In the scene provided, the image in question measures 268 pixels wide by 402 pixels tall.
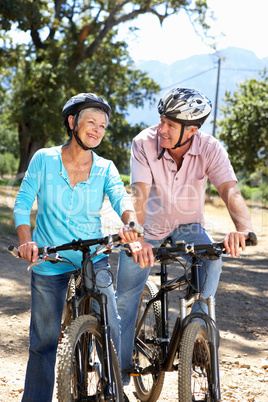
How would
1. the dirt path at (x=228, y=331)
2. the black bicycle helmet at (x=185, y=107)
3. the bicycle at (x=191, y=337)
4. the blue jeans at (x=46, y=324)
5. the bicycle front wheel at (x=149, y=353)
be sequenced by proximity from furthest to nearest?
the dirt path at (x=228, y=331)
the bicycle front wheel at (x=149, y=353)
the black bicycle helmet at (x=185, y=107)
the blue jeans at (x=46, y=324)
the bicycle at (x=191, y=337)

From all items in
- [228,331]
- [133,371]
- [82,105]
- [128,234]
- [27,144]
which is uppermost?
[27,144]

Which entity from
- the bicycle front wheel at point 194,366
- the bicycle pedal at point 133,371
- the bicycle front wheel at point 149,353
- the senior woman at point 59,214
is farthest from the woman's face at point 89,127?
the bicycle pedal at point 133,371

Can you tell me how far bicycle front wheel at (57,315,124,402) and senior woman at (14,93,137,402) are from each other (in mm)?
210

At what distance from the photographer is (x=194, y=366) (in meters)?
2.96

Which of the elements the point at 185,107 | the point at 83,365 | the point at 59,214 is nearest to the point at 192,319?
the point at 83,365

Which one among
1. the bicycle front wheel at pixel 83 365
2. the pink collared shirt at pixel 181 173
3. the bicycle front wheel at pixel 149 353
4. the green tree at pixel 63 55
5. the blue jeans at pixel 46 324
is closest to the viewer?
the bicycle front wheel at pixel 83 365

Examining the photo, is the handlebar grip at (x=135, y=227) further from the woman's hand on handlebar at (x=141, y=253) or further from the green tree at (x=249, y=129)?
the green tree at (x=249, y=129)

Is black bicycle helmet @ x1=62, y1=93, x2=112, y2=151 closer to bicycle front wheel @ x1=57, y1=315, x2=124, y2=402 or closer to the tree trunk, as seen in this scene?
bicycle front wheel @ x1=57, y1=315, x2=124, y2=402

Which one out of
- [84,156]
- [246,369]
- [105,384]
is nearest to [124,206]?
[84,156]

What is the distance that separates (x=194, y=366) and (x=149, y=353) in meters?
0.85

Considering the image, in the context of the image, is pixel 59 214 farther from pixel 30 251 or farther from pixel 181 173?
pixel 181 173

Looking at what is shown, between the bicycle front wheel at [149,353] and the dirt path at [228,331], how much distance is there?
0.79 ft

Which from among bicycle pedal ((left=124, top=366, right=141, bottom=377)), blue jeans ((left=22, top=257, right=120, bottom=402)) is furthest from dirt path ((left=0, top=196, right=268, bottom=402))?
blue jeans ((left=22, top=257, right=120, bottom=402))

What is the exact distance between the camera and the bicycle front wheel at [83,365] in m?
2.46
